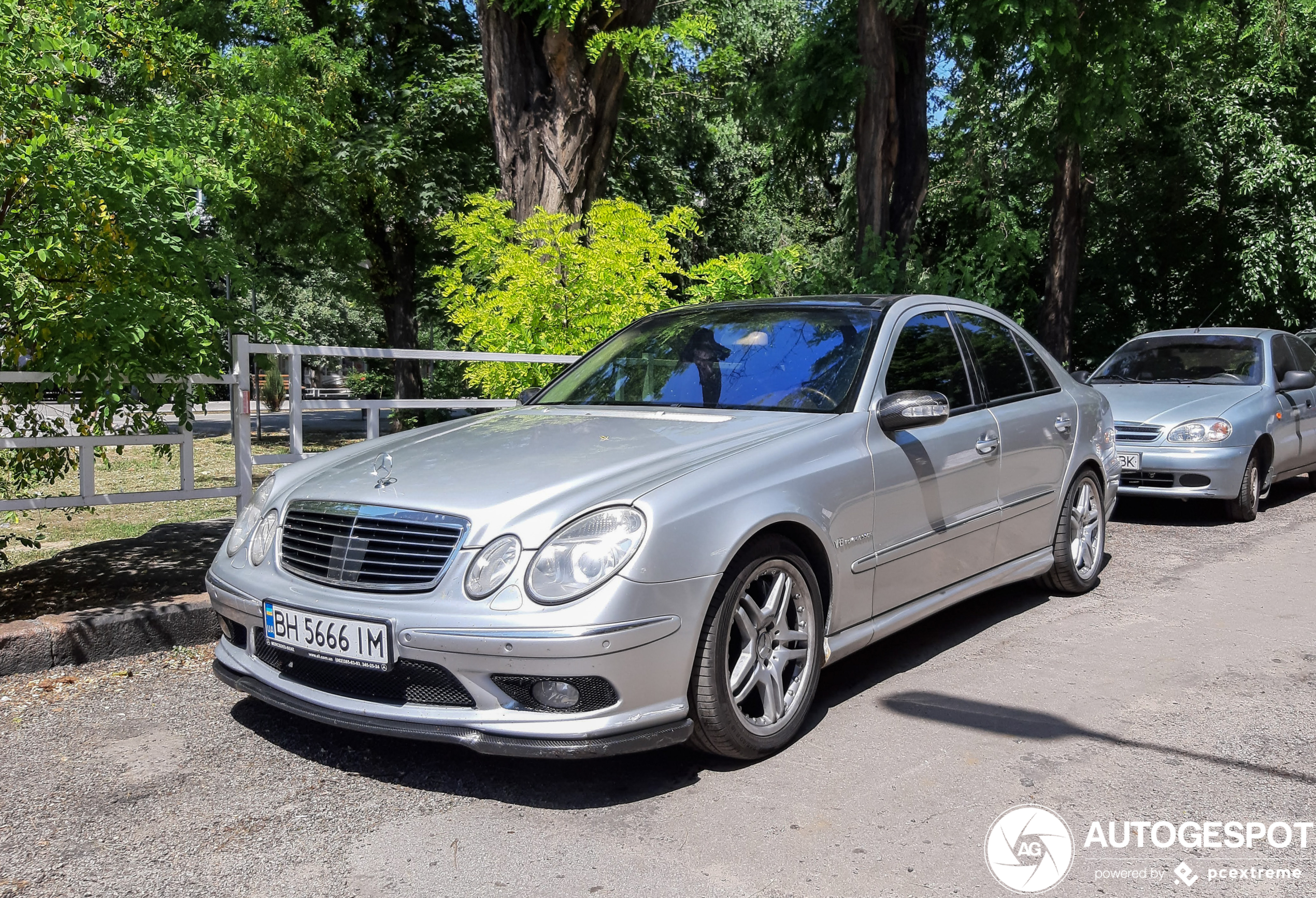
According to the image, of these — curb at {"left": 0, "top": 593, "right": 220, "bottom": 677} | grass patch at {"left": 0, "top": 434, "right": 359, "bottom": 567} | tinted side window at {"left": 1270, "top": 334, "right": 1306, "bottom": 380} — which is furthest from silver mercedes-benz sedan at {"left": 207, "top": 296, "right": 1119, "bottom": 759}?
tinted side window at {"left": 1270, "top": 334, "right": 1306, "bottom": 380}

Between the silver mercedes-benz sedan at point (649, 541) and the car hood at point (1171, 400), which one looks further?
the car hood at point (1171, 400)

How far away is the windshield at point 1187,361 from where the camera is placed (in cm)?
959

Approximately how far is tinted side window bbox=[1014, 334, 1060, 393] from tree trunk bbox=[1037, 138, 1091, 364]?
13903mm

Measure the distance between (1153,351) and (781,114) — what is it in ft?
21.7

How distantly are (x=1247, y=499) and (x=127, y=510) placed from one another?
9.37 meters

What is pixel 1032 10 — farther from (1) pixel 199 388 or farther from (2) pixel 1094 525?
(1) pixel 199 388

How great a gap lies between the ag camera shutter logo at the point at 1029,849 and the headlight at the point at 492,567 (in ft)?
5.21

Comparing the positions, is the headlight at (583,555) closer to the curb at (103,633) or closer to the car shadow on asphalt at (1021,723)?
the car shadow on asphalt at (1021,723)

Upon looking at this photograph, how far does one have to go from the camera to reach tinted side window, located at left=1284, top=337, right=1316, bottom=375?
400 inches

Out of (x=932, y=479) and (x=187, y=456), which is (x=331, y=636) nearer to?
(x=932, y=479)

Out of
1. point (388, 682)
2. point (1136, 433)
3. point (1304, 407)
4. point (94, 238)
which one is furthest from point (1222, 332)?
point (94, 238)

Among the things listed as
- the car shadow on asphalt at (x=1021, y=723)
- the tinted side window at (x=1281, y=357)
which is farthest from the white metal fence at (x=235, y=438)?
the tinted side window at (x=1281, y=357)

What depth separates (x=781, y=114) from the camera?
14875mm

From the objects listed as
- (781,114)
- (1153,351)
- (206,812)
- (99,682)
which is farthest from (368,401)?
(781,114)
